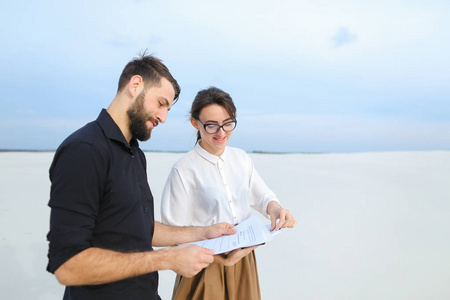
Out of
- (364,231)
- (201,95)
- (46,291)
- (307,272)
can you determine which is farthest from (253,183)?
(364,231)

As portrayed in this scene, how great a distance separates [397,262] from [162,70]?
385 centimetres

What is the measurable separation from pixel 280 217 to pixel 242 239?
1.32 feet

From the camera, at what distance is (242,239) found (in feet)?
4.41

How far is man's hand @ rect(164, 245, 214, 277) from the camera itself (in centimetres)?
113

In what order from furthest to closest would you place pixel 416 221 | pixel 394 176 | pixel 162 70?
pixel 394 176, pixel 416 221, pixel 162 70

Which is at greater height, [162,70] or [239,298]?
[162,70]

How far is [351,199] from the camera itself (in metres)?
6.23

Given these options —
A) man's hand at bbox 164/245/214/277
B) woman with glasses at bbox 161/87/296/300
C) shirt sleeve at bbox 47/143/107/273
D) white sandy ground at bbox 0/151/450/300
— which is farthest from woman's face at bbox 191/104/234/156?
white sandy ground at bbox 0/151/450/300

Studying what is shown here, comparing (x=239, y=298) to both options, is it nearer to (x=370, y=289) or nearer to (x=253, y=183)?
(x=253, y=183)

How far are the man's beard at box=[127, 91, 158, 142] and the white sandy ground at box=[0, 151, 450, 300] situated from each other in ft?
8.25

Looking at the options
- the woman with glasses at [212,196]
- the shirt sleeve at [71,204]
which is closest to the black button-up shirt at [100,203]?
the shirt sleeve at [71,204]

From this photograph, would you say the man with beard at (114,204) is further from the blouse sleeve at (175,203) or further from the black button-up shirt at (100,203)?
the blouse sleeve at (175,203)

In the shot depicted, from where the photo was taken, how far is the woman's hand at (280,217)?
1649 millimetres

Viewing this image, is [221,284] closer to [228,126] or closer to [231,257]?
[231,257]
